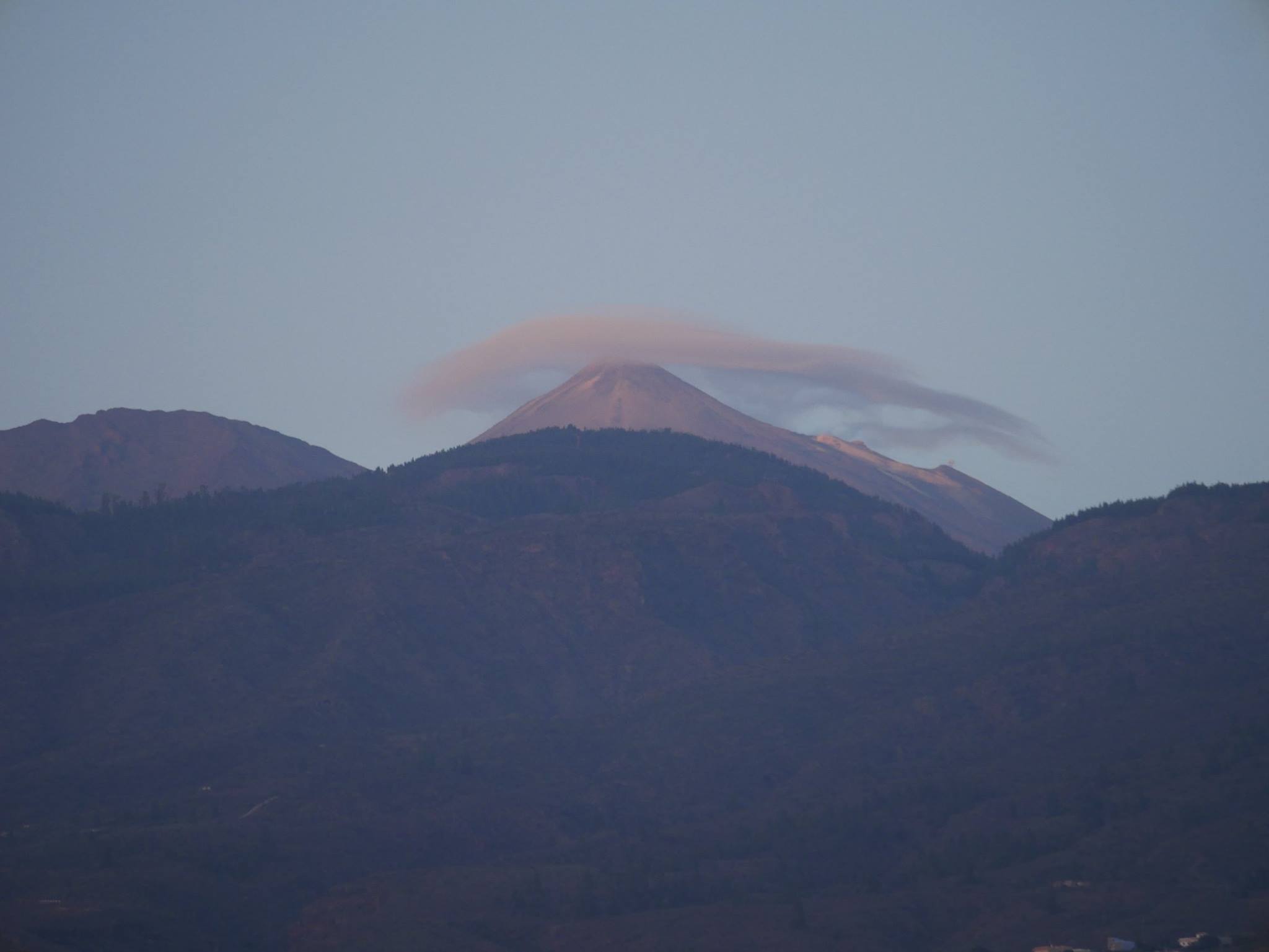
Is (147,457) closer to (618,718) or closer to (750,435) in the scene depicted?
(750,435)

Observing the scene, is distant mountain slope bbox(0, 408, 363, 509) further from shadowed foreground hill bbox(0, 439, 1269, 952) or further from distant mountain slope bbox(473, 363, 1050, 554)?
shadowed foreground hill bbox(0, 439, 1269, 952)

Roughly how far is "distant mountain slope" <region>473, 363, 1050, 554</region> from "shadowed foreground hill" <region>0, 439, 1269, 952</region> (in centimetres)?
1945

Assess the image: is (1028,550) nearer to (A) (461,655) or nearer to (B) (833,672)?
(B) (833,672)

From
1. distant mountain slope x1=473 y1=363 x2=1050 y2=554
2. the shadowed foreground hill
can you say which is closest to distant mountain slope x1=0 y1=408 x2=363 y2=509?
distant mountain slope x1=473 y1=363 x2=1050 y2=554

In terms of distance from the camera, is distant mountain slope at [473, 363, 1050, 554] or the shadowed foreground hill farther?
distant mountain slope at [473, 363, 1050, 554]

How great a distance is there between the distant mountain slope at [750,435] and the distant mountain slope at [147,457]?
57.2 feet

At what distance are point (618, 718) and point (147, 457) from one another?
75966mm

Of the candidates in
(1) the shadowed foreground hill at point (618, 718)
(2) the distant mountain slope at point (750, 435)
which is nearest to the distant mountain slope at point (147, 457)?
(2) the distant mountain slope at point (750, 435)

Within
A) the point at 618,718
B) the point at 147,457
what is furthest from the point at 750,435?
the point at 618,718

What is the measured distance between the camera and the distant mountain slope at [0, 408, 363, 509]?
446ft

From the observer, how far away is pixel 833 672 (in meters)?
82.1

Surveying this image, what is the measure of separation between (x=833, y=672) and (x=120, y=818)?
35.6 meters

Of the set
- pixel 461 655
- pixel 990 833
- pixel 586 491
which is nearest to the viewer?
pixel 990 833

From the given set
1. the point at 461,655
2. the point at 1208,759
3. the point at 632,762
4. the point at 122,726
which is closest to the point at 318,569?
the point at 461,655
